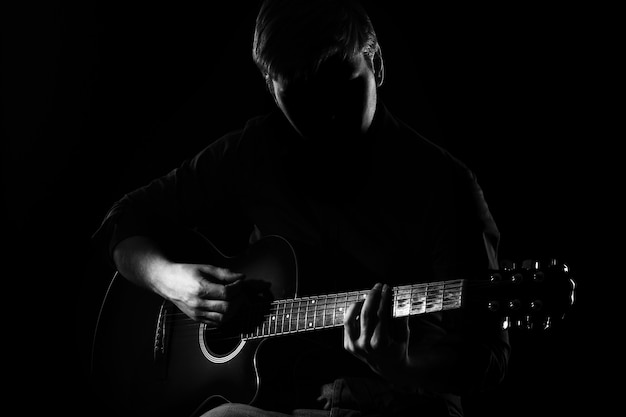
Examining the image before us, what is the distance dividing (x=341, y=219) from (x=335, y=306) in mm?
251

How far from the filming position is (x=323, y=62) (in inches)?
58.2

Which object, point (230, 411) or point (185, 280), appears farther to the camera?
point (185, 280)

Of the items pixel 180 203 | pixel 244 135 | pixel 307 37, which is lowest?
pixel 180 203

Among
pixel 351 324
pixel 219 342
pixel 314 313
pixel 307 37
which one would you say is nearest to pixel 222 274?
pixel 219 342

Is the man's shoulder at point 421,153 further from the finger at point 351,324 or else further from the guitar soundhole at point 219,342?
the guitar soundhole at point 219,342

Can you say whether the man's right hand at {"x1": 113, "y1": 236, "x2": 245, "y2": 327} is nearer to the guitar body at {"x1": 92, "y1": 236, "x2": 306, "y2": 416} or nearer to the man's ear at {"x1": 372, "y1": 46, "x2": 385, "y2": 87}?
the guitar body at {"x1": 92, "y1": 236, "x2": 306, "y2": 416}

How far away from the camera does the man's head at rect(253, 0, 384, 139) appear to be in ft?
4.85

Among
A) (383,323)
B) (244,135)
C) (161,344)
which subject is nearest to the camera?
(383,323)

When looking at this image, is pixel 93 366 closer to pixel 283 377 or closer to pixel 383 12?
pixel 283 377

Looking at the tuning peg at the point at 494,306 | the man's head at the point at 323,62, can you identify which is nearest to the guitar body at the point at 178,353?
the man's head at the point at 323,62

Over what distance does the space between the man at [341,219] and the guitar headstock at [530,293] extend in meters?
0.06

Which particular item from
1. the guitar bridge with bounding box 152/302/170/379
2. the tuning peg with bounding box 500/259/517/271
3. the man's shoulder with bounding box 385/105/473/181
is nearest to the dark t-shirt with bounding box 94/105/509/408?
the man's shoulder with bounding box 385/105/473/181

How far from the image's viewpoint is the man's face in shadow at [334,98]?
149cm

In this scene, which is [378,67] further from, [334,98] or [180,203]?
[180,203]
